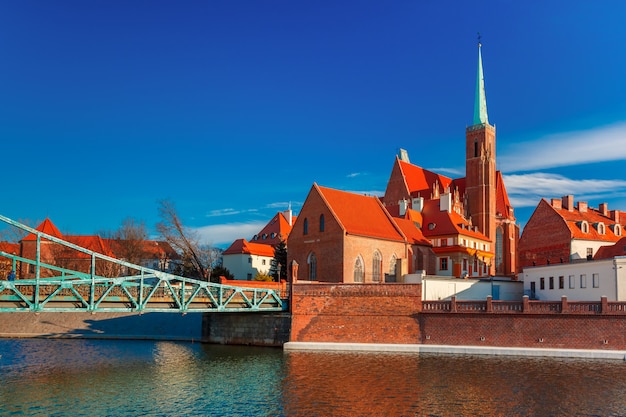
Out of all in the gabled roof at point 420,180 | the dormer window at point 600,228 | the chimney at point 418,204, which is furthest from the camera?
the gabled roof at point 420,180

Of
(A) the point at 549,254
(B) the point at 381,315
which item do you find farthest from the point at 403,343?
(A) the point at 549,254

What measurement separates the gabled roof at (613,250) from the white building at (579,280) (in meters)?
5.05

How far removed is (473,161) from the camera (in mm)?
87188

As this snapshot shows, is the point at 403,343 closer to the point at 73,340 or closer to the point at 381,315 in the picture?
the point at 381,315

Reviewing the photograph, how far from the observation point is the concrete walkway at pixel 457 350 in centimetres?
3862

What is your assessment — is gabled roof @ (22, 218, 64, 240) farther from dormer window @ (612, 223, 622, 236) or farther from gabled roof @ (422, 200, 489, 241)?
dormer window @ (612, 223, 622, 236)

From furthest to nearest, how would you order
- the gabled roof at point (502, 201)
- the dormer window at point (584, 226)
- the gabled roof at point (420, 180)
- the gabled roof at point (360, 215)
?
the gabled roof at point (502, 201)
the gabled roof at point (420, 180)
the dormer window at point (584, 226)
the gabled roof at point (360, 215)

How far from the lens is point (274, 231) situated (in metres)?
91.8

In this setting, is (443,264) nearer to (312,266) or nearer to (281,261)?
(312,266)

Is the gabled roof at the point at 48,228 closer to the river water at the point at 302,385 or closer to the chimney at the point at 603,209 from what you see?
the river water at the point at 302,385

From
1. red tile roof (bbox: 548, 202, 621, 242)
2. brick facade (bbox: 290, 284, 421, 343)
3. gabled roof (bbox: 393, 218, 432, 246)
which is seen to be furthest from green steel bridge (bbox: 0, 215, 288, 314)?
red tile roof (bbox: 548, 202, 621, 242)

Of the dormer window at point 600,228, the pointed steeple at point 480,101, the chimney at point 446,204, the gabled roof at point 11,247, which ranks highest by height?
the pointed steeple at point 480,101

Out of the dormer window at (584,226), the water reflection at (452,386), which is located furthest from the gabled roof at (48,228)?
the dormer window at (584,226)

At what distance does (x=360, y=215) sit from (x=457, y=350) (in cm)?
2157
